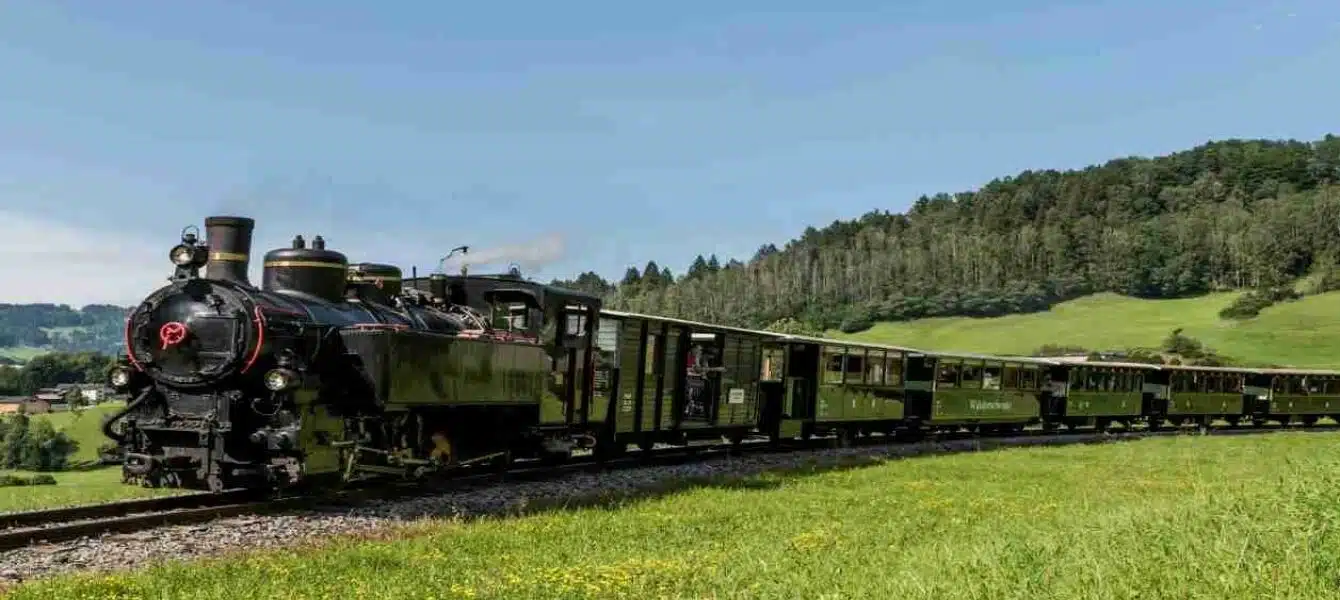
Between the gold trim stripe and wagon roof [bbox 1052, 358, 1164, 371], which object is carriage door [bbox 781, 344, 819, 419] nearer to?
the gold trim stripe

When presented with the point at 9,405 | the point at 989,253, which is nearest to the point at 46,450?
the point at 9,405

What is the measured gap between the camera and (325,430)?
42.9 ft

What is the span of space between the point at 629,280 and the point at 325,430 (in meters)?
181

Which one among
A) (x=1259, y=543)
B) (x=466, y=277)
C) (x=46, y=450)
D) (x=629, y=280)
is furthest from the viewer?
(x=629, y=280)

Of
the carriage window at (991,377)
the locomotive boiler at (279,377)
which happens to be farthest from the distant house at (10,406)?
the locomotive boiler at (279,377)

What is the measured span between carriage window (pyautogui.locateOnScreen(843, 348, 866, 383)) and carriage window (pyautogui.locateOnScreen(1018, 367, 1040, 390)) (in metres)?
10.3

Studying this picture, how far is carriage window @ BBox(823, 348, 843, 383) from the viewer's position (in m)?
28.0

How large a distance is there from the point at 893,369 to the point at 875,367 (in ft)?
3.90

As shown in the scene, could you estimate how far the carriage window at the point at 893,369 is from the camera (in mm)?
31188

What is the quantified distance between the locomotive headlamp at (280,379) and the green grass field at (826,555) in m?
2.44

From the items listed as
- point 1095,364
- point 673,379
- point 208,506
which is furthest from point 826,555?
point 1095,364

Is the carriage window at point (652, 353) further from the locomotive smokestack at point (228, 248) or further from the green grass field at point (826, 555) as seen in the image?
the locomotive smokestack at point (228, 248)

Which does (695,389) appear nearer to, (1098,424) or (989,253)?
(1098,424)

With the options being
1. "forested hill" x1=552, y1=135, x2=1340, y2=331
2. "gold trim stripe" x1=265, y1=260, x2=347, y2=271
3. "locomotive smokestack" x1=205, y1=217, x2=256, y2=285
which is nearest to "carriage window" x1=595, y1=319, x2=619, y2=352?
"gold trim stripe" x1=265, y1=260, x2=347, y2=271
